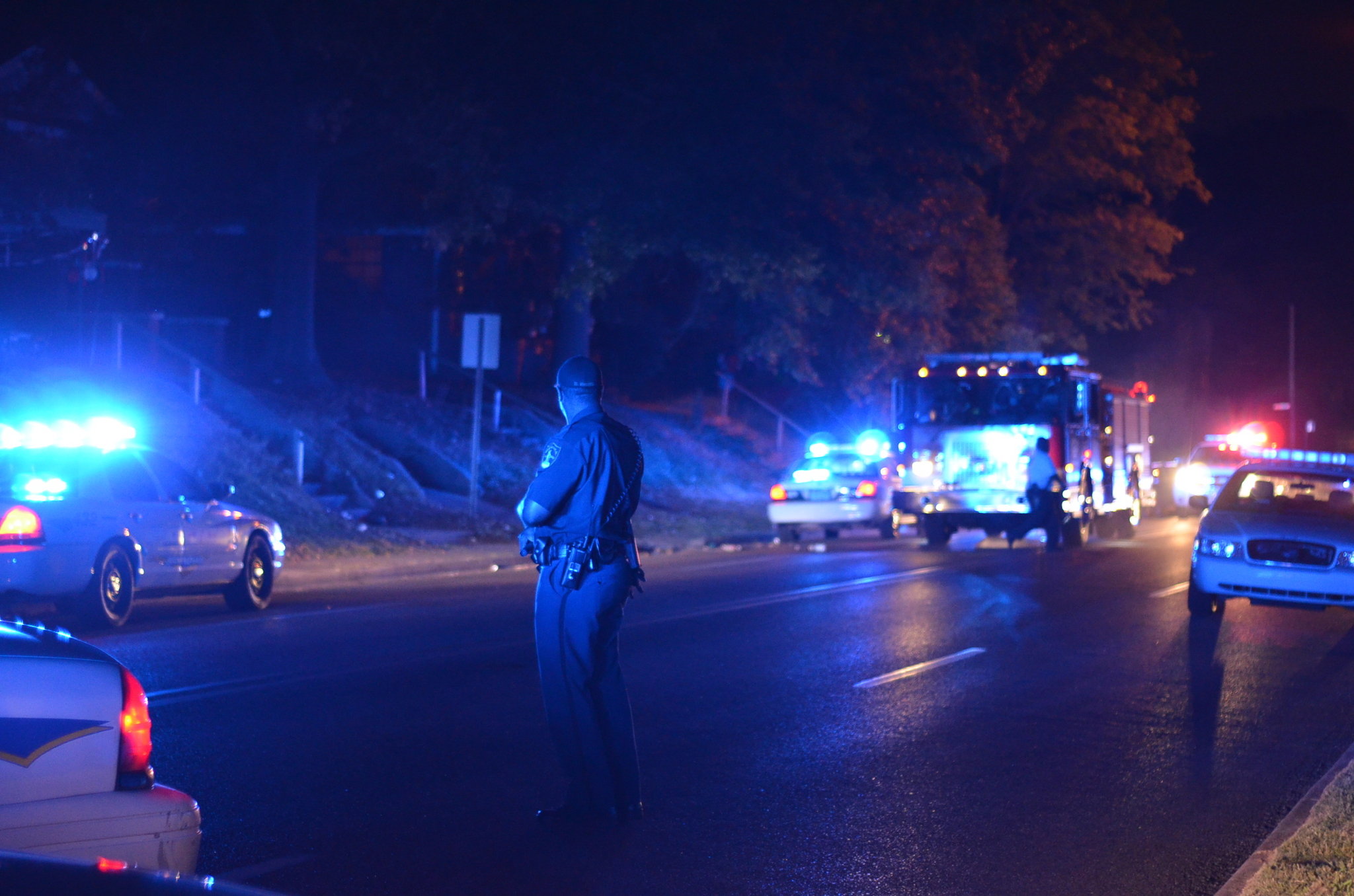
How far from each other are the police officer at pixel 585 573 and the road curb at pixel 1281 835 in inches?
96.0

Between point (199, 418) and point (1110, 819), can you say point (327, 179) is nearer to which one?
point (199, 418)

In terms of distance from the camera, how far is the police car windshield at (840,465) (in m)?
25.2

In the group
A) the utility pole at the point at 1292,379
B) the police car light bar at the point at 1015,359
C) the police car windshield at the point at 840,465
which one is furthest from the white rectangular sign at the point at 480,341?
the utility pole at the point at 1292,379

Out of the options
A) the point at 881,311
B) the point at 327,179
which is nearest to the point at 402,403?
the point at 327,179

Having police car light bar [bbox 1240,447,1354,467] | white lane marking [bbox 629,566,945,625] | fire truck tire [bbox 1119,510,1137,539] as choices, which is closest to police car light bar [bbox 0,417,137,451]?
white lane marking [bbox 629,566,945,625]

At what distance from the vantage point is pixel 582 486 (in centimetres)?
594

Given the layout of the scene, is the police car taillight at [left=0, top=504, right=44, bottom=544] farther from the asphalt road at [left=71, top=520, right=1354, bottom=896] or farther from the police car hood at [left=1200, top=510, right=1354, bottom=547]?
the police car hood at [left=1200, top=510, right=1354, bottom=547]

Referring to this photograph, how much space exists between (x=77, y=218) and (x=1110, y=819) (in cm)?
2636

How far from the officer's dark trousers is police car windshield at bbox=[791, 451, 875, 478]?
19057 millimetres

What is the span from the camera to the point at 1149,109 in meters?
42.8

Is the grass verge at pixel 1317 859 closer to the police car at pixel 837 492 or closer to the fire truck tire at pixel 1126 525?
the police car at pixel 837 492

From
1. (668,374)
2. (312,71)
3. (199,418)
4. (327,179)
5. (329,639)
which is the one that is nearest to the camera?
(329,639)

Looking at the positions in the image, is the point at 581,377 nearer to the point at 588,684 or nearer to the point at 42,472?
the point at 588,684

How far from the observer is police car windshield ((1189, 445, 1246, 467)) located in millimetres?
30969
